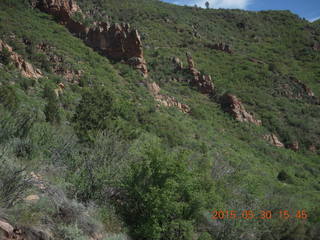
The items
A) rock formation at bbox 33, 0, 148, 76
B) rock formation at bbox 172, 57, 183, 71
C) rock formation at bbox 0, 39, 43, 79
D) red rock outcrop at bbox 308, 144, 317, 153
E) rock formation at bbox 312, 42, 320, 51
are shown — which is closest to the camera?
rock formation at bbox 0, 39, 43, 79

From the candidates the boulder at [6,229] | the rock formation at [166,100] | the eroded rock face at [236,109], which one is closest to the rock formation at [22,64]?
the rock formation at [166,100]

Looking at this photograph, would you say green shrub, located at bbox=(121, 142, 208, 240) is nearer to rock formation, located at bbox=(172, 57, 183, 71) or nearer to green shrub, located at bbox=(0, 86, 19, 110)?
green shrub, located at bbox=(0, 86, 19, 110)

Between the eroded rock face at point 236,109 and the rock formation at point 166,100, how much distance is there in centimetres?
684

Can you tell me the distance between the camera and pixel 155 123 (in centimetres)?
2294

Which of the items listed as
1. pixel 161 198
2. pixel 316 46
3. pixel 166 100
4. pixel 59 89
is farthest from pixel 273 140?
pixel 316 46

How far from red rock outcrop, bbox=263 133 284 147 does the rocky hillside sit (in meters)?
0.18

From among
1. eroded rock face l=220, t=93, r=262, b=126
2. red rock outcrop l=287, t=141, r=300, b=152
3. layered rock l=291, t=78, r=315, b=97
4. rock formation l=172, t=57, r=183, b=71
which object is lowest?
red rock outcrop l=287, t=141, r=300, b=152

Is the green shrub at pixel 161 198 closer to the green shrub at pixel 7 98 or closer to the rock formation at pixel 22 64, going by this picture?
the green shrub at pixel 7 98

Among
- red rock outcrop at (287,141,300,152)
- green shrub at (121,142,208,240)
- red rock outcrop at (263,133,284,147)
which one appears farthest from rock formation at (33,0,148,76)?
green shrub at (121,142,208,240)

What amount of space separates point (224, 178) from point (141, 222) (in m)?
4.76

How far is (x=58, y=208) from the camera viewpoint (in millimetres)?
5203

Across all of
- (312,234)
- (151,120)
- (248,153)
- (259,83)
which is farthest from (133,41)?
(312,234)

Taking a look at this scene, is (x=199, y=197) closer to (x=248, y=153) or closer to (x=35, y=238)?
(x=35, y=238)

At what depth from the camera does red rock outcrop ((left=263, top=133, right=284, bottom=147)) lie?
110 feet
